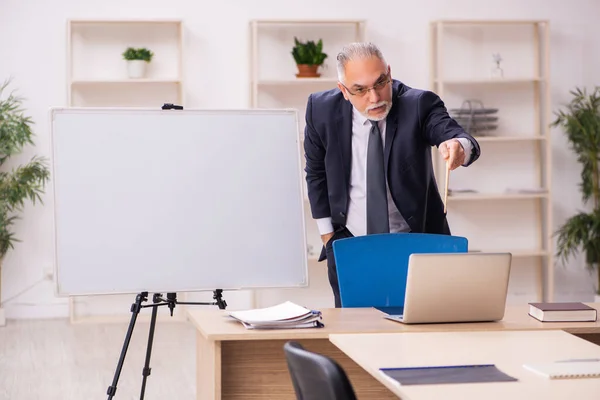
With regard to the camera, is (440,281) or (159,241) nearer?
(440,281)

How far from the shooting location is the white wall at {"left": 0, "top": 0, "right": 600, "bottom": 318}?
6.66m

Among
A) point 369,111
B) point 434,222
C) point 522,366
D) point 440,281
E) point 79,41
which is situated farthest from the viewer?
point 79,41

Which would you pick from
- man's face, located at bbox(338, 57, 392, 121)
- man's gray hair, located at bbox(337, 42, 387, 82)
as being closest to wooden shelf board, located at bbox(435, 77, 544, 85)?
man's face, located at bbox(338, 57, 392, 121)

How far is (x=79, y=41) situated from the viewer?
6.70 metres

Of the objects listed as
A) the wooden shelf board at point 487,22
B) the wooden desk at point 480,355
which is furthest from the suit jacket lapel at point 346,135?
the wooden shelf board at point 487,22

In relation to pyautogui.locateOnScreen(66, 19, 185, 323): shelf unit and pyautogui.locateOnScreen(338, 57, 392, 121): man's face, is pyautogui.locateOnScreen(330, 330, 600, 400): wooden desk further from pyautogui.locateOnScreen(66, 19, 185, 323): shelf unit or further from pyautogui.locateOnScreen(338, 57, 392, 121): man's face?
pyautogui.locateOnScreen(66, 19, 185, 323): shelf unit

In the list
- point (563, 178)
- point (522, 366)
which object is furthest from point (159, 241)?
point (563, 178)

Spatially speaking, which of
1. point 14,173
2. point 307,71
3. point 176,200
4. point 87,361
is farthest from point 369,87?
point 14,173

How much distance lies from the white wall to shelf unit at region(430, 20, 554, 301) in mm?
143

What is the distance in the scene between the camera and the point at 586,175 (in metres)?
6.80

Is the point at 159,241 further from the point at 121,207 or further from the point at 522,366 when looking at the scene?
the point at 522,366

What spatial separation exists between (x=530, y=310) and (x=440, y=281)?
0.38 m

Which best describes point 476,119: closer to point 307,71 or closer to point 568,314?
point 307,71

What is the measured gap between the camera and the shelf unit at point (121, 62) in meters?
6.68
